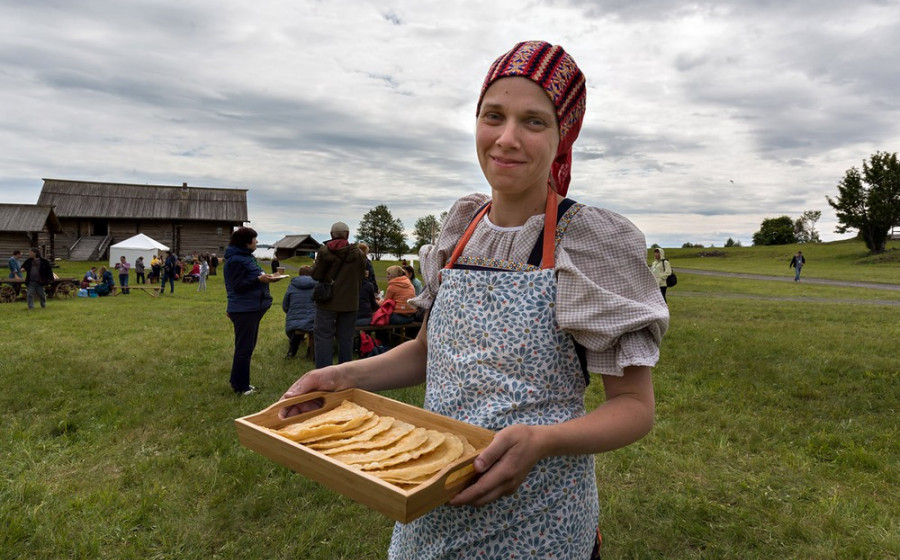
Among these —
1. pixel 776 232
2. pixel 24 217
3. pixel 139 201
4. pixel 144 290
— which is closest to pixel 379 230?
pixel 139 201

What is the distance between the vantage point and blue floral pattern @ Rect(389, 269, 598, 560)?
1.39 metres

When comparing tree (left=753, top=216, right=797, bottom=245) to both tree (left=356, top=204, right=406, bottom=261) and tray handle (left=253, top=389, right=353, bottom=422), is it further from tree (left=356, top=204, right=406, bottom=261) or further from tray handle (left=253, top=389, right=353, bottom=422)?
tray handle (left=253, top=389, right=353, bottom=422)

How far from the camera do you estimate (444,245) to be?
180 cm

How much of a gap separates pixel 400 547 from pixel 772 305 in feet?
62.1

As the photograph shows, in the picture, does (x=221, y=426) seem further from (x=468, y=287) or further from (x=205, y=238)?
(x=205, y=238)

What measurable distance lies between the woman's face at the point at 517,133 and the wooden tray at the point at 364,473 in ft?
2.28

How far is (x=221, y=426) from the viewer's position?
20.1ft

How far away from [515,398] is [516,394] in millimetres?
11

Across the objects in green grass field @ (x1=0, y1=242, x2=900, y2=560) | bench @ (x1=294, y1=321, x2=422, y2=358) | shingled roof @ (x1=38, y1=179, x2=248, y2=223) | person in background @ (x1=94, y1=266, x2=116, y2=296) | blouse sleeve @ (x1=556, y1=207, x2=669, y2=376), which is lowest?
green grass field @ (x1=0, y1=242, x2=900, y2=560)

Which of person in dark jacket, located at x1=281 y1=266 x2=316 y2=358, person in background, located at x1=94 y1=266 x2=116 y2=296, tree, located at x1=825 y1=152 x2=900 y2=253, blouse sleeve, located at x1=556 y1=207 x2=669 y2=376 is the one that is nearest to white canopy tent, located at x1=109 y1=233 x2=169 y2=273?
person in background, located at x1=94 y1=266 x2=116 y2=296

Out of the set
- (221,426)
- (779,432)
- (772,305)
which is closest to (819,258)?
(772,305)

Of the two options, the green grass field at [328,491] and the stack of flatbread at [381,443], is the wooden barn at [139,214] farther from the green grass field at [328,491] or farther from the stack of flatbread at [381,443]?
the stack of flatbread at [381,443]

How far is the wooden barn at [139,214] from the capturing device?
45.0 meters

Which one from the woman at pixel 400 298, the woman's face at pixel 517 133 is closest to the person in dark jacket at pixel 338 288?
the woman at pixel 400 298
